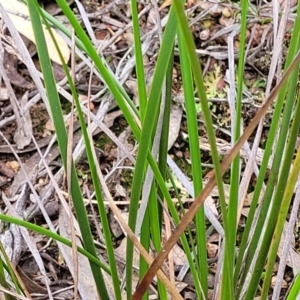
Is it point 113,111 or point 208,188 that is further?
point 113,111

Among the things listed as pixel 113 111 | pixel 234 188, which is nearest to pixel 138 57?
pixel 234 188

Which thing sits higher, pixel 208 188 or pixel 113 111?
pixel 208 188

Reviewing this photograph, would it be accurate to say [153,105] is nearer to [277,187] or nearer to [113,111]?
[277,187]

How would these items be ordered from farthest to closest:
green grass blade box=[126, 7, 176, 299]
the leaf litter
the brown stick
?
1. the leaf litter
2. green grass blade box=[126, 7, 176, 299]
3. the brown stick

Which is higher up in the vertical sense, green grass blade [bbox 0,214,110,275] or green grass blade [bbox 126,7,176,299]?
green grass blade [bbox 126,7,176,299]

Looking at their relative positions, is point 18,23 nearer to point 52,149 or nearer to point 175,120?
point 52,149

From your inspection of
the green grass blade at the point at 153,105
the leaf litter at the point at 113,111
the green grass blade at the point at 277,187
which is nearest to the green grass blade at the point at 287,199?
the green grass blade at the point at 277,187

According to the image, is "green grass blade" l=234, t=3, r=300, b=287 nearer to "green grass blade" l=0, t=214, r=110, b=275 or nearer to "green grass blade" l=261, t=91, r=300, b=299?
"green grass blade" l=261, t=91, r=300, b=299

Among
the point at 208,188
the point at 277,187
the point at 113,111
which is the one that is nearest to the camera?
the point at 208,188

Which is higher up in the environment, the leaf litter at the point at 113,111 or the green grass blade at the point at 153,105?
the green grass blade at the point at 153,105

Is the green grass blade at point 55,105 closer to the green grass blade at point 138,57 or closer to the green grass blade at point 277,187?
the green grass blade at point 138,57

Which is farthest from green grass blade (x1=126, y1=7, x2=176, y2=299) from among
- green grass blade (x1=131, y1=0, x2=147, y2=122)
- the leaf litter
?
the leaf litter

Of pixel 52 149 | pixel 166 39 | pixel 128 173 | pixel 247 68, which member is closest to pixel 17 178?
pixel 52 149
